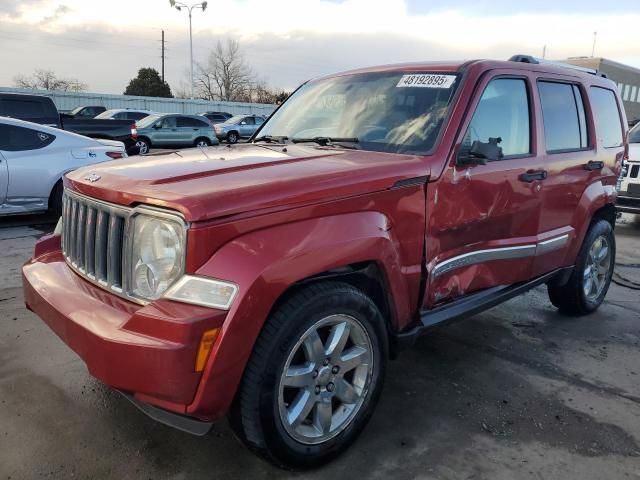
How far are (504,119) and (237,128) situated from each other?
2443 cm

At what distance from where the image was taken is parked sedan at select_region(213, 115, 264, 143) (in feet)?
86.0

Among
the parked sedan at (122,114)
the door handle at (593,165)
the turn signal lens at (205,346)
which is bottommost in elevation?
the turn signal lens at (205,346)

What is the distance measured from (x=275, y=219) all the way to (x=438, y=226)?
3.61 ft

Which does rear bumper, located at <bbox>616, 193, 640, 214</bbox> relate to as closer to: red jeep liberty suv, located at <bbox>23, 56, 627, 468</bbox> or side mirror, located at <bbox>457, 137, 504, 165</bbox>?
red jeep liberty suv, located at <bbox>23, 56, 627, 468</bbox>

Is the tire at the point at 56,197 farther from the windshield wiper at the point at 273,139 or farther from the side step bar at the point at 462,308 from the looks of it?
the side step bar at the point at 462,308

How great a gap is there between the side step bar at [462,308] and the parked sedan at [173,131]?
18.2 metres

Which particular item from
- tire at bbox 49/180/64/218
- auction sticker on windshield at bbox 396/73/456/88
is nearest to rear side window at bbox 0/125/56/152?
tire at bbox 49/180/64/218

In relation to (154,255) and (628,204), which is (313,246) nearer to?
(154,255)

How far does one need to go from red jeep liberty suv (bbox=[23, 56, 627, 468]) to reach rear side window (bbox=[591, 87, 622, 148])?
0.61 meters

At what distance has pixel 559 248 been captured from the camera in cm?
411

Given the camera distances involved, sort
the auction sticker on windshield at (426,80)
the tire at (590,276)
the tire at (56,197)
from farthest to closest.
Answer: the tire at (56,197), the tire at (590,276), the auction sticker on windshield at (426,80)

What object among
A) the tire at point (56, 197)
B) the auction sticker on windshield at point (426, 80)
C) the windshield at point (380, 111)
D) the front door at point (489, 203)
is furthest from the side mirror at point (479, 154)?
the tire at point (56, 197)

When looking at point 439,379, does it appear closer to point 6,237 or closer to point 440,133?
point 440,133

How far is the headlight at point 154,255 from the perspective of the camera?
2168 millimetres
